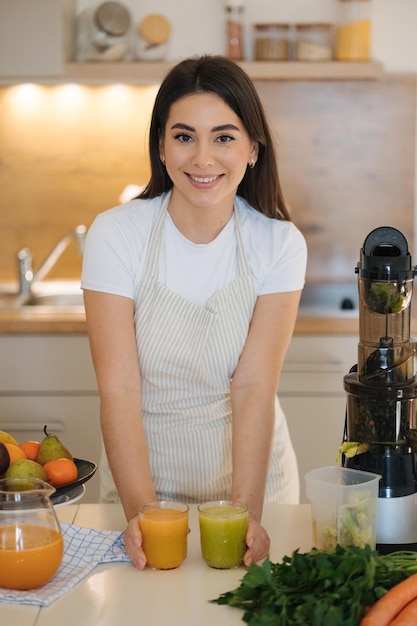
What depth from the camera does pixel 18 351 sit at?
9.52 feet

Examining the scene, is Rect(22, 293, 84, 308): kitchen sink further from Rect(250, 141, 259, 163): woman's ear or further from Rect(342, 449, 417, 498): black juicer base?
Rect(342, 449, 417, 498): black juicer base

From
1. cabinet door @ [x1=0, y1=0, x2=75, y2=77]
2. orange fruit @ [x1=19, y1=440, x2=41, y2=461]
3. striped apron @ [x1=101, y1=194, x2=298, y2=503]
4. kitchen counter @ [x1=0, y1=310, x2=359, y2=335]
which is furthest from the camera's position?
cabinet door @ [x1=0, y1=0, x2=75, y2=77]

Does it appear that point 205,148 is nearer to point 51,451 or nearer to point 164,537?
point 51,451

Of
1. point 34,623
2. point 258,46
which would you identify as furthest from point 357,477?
point 258,46

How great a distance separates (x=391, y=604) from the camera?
113 centimetres

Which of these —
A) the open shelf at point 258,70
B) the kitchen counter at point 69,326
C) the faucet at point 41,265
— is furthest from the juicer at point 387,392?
the faucet at point 41,265

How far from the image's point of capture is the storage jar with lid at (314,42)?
3.14 meters

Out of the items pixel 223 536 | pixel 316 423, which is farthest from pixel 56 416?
pixel 223 536

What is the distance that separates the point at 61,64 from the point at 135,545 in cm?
209

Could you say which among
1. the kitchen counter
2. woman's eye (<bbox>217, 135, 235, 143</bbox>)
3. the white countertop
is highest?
woman's eye (<bbox>217, 135, 235, 143</bbox>)

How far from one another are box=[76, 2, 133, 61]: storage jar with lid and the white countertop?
6.83ft

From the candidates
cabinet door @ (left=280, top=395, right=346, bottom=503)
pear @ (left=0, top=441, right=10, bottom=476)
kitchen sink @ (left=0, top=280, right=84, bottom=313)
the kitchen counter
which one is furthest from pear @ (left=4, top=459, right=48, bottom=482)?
kitchen sink @ (left=0, top=280, right=84, bottom=313)

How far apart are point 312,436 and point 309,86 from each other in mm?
1256

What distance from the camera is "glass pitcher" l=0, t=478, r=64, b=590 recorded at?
1216 mm
